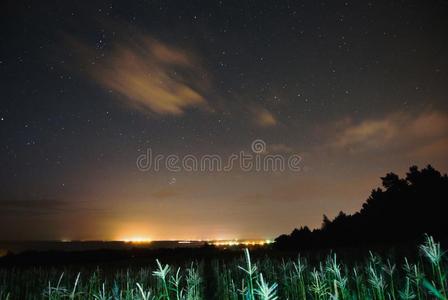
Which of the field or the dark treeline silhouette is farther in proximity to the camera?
the dark treeline silhouette

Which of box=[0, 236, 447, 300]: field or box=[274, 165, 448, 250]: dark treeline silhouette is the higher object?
box=[274, 165, 448, 250]: dark treeline silhouette

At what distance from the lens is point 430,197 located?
23922 mm

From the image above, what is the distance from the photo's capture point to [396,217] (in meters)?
25.0

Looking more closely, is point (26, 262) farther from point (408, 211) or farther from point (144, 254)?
point (408, 211)

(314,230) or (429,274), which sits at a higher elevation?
(314,230)

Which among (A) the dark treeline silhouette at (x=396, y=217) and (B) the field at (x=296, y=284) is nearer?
(B) the field at (x=296, y=284)

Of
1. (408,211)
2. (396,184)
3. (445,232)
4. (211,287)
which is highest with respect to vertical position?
(396,184)

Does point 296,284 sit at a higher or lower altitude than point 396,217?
lower

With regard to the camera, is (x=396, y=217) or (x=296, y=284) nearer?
(x=296, y=284)

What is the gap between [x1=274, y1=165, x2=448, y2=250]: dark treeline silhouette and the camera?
23.0 m

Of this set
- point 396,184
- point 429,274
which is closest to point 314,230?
point 396,184

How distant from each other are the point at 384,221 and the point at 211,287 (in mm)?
17882

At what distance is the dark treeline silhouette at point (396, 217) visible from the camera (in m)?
23.0

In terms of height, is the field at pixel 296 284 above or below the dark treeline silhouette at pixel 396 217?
below
